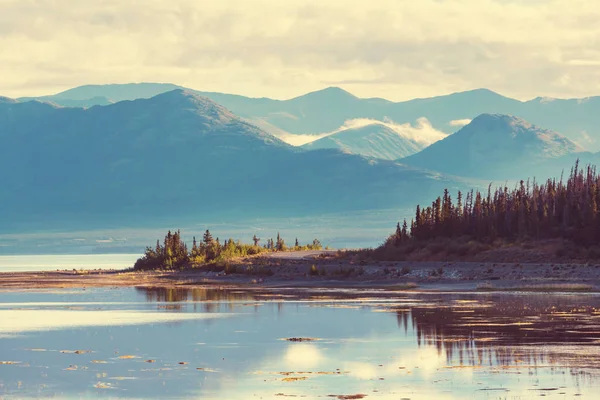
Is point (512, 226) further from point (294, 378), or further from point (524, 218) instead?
point (294, 378)

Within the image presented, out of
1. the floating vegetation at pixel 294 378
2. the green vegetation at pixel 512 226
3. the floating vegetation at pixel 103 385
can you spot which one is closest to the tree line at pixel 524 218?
the green vegetation at pixel 512 226

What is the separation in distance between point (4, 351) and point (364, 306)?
24465 millimetres

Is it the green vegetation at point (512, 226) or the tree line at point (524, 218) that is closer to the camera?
the green vegetation at point (512, 226)

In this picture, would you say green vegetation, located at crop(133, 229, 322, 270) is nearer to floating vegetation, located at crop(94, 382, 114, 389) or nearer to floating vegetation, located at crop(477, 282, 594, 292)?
floating vegetation, located at crop(477, 282, 594, 292)

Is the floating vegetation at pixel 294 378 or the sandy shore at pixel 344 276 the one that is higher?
the sandy shore at pixel 344 276

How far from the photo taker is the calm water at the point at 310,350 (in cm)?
3300

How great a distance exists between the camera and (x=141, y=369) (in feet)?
122

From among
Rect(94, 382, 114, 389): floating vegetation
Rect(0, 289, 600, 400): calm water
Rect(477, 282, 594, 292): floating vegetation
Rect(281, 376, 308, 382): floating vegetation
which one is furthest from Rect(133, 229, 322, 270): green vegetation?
Rect(94, 382, 114, 389): floating vegetation

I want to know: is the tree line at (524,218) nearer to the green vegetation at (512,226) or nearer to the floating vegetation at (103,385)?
the green vegetation at (512,226)

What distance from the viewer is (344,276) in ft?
300

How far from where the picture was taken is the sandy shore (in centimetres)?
7806

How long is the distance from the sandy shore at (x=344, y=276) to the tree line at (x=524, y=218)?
8520 millimetres

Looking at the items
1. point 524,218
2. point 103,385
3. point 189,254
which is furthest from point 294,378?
point 189,254

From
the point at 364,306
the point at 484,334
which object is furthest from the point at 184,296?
the point at 484,334
